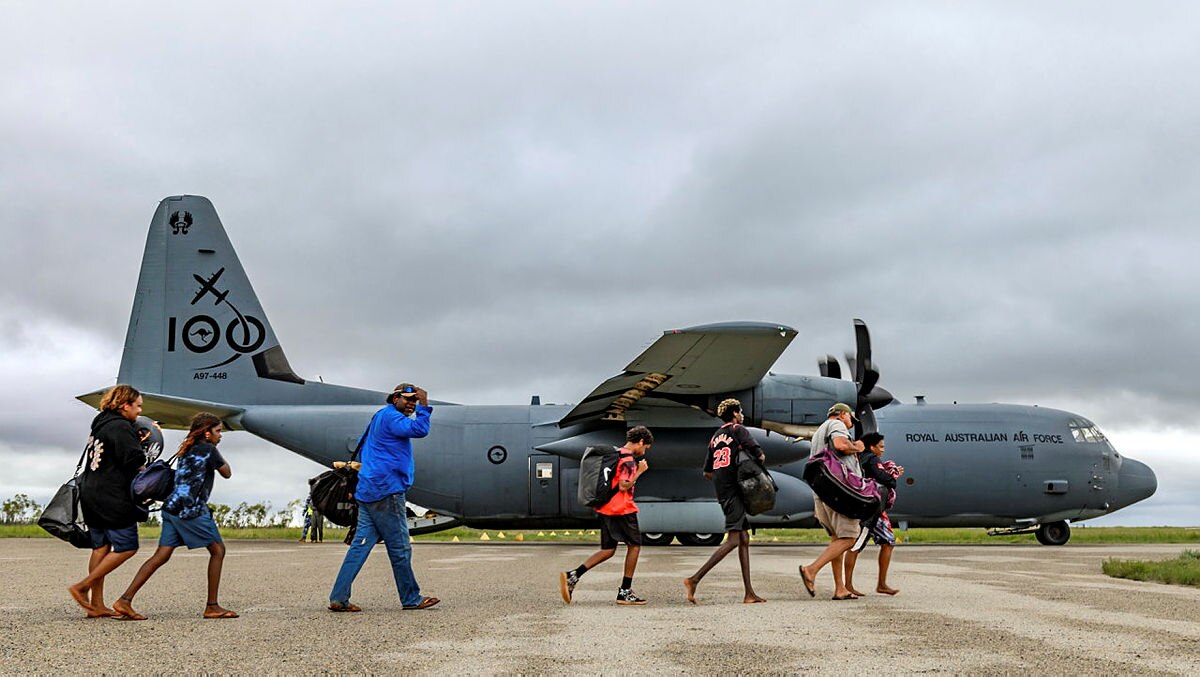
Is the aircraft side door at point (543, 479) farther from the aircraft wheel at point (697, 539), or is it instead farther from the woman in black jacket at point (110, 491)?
the woman in black jacket at point (110, 491)

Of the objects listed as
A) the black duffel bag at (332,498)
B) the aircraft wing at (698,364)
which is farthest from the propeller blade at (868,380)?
the black duffel bag at (332,498)

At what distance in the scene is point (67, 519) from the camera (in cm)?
890

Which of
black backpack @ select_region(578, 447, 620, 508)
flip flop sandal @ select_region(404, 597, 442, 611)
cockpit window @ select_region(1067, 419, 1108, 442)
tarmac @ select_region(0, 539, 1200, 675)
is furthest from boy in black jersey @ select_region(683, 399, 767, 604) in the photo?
cockpit window @ select_region(1067, 419, 1108, 442)

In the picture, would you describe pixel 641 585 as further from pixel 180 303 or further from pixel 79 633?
pixel 180 303

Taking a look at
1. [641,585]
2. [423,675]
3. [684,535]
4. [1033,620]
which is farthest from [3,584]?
Result: [684,535]

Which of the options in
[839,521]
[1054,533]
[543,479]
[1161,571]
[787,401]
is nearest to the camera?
[839,521]


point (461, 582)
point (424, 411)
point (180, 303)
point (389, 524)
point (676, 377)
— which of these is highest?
point (180, 303)

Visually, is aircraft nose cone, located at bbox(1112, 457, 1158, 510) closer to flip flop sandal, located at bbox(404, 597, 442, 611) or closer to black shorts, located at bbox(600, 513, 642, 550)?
black shorts, located at bbox(600, 513, 642, 550)

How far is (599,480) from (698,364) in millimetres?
7809

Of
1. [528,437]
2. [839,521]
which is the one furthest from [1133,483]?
[839,521]

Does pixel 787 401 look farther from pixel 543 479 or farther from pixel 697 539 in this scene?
pixel 543 479

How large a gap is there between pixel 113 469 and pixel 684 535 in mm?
16289

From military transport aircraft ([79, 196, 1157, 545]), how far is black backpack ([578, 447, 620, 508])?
10.8 meters

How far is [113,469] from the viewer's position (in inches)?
330
